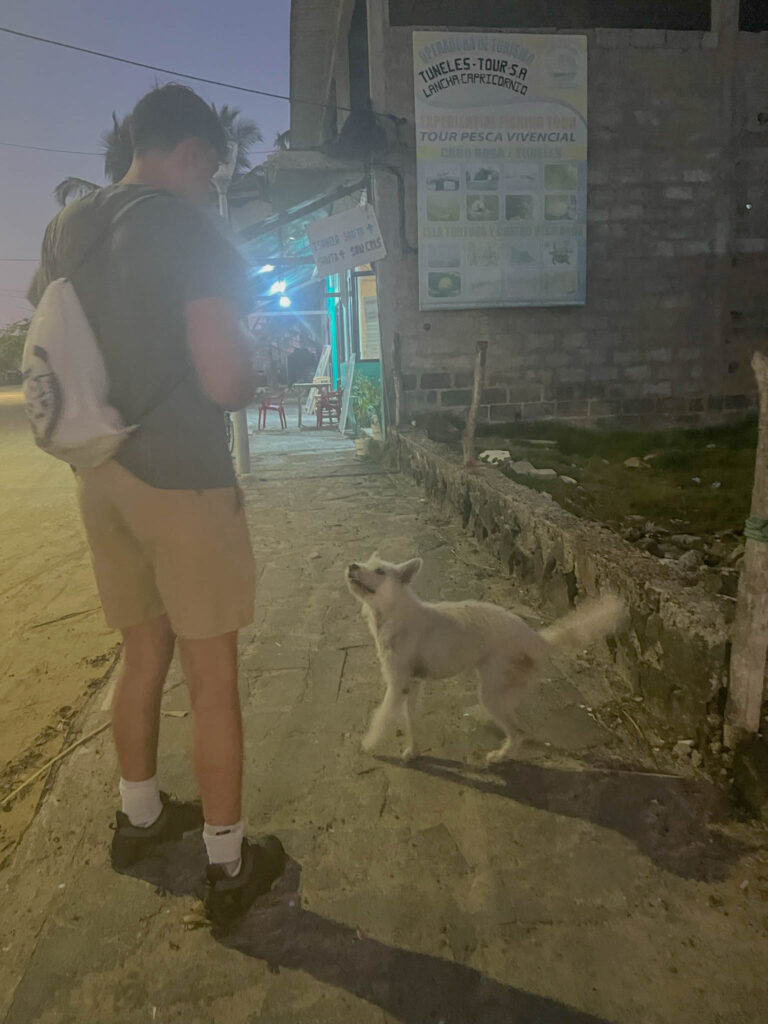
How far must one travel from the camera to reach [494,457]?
7.34 metres

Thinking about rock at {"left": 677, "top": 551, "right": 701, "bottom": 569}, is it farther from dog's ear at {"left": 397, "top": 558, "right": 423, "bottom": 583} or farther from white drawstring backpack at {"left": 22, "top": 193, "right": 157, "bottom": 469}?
white drawstring backpack at {"left": 22, "top": 193, "right": 157, "bottom": 469}

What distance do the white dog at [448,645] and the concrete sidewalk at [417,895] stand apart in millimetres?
184

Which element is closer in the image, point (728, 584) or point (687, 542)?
point (728, 584)

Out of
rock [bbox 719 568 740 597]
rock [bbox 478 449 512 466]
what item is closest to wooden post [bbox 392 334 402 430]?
rock [bbox 478 449 512 466]

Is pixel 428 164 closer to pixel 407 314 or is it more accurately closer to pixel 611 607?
pixel 407 314

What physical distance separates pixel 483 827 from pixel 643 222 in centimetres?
978

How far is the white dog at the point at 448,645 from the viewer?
286 cm

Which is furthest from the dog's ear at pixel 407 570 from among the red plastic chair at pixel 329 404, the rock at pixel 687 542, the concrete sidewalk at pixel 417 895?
the red plastic chair at pixel 329 404

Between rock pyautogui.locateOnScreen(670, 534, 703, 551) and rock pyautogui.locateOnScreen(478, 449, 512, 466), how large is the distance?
250cm

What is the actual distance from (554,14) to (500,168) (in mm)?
2097

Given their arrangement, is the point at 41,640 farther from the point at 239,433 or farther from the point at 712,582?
the point at 239,433

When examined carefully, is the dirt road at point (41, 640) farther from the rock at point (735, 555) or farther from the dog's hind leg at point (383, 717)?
the rock at point (735, 555)

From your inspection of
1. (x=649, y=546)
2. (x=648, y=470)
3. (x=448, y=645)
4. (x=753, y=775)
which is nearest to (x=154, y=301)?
(x=448, y=645)

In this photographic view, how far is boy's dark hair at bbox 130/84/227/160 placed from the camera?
79.7 inches
